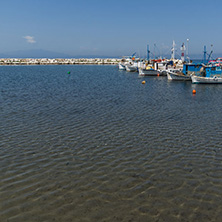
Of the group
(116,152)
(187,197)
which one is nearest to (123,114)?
(116,152)

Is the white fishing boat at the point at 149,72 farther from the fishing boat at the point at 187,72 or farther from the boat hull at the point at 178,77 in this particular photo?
the boat hull at the point at 178,77

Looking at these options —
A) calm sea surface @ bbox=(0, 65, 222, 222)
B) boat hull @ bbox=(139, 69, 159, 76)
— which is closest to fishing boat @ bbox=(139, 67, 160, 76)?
boat hull @ bbox=(139, 69, 159, 76)

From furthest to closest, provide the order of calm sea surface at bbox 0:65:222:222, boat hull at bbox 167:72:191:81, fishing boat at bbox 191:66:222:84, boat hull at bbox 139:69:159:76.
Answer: boat hull at bbox 139:69:159:76 → boat hull at bbox 167:72:191:81 → fishing boat at bbox 191:66:222:84 → calm sea surface at bbox 0:65:222:222

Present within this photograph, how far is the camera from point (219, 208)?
29.4 ft

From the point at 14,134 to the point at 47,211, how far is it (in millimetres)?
9366

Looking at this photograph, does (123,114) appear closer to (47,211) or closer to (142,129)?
(142,129)

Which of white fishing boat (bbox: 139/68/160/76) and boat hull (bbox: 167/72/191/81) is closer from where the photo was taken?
boat hull (bbox: 167/72/191/81)

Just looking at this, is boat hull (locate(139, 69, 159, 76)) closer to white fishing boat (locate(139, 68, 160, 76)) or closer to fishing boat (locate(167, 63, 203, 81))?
white fishing boat (locate(139, 68, 160, 76))

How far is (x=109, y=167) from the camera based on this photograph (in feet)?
40.1

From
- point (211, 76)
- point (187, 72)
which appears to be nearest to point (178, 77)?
point (187, 72)

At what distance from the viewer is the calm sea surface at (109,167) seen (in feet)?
29.1

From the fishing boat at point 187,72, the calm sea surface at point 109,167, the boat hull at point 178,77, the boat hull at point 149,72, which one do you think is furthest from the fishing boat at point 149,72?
the calm sea surface at point 109,167

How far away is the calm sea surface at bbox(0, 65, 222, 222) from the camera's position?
349 inches

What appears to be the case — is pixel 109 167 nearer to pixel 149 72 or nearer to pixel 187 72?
pixel 187 72
